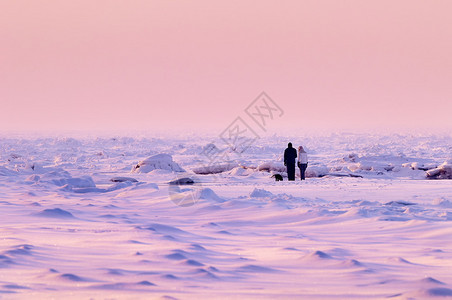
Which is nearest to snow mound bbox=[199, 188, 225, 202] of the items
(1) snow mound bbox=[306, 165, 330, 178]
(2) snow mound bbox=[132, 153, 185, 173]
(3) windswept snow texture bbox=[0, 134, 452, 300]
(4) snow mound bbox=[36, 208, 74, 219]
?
(3) windswept snow texture bbox=[0, 134, 452, 300]

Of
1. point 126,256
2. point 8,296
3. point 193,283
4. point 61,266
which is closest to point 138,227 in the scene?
point 126,256

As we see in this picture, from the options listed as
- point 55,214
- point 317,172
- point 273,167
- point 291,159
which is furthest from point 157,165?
point 55,214

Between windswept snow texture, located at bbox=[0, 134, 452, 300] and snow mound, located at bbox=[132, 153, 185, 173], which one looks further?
snow mound, located at bbox=[132, 153, 185, 173]

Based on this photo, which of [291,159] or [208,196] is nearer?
[208,196]

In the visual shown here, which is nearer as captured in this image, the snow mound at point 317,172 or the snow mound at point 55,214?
the snow mound at point 55,214

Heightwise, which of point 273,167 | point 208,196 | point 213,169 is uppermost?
point 208,196

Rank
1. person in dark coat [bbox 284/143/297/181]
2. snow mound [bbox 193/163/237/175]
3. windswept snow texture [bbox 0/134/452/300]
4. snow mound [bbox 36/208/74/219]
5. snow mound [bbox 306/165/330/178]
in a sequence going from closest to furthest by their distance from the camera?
windswept snow texture [bbox 0/134/452/300], snow mound [bbox 36/208/74/219], person in dark coat [bbox 284/143/297/181], snow mound [bbox 306/165/330/178], snow mound [bbox 193/163/237/175]

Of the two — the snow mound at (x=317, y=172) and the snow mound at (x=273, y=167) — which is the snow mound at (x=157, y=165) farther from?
the snow mound at (x=317, y=172)

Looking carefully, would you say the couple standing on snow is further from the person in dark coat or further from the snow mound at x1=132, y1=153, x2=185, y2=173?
Result: the snow mound at x1=132, y1=153, x2=185, y2=173

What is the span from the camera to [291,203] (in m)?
12.2

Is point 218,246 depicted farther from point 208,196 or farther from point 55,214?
point 208,196

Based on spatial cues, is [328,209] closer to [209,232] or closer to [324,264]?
[209,232]

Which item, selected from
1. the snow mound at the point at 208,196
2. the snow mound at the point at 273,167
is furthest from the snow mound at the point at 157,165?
the snow mound at the point at 208,196

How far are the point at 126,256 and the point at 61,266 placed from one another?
73cm
